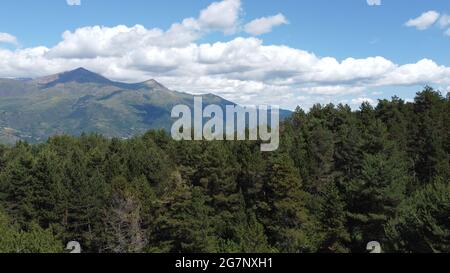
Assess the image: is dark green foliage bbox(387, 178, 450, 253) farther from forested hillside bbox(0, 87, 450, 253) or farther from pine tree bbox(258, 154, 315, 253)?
pine tree bbox(258, 154, 315, 253)

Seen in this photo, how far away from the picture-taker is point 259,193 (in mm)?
61062

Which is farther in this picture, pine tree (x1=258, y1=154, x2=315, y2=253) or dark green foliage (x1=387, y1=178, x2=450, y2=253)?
pine tree (x1=258, y1=154, x2=315, y2=253)

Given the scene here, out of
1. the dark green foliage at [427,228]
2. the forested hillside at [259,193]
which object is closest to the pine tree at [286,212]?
the forested hillside at [259,193]

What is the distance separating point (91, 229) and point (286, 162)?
27332mm

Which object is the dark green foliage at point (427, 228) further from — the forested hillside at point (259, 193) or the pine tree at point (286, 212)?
the pine tree at point (286, 212)

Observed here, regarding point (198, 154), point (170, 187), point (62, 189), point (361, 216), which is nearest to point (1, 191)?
point (62, 189)

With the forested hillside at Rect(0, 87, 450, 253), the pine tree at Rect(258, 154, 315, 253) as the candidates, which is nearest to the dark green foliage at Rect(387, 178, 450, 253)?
the forested hillside at Rect(0, 87, 450, 253)

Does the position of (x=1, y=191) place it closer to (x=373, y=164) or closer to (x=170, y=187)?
(x=170, y=187)

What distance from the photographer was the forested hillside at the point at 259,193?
146ft

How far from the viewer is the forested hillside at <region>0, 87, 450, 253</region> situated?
44562 mm

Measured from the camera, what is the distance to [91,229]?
60.5 meters

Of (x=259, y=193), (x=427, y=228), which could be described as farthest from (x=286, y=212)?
(x=427, y=228)
